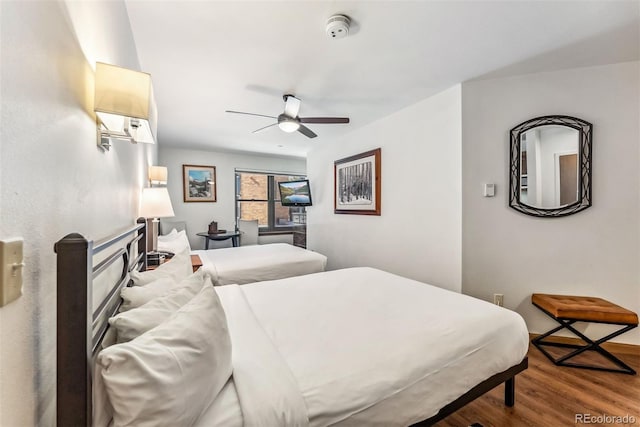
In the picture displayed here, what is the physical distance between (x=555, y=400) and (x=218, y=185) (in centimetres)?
573

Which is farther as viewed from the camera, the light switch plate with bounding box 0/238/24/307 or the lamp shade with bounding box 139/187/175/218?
the lamp shade with bounding box 139/187/175/218

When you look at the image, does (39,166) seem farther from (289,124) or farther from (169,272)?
(289,124)

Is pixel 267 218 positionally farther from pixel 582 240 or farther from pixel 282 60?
pixel 582 240

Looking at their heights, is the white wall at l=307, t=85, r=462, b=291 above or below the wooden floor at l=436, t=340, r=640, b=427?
above

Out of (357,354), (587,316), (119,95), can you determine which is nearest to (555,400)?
(587,316)

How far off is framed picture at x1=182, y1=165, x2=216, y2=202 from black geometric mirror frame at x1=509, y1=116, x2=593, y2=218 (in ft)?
16.8

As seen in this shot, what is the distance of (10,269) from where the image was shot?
514 mm

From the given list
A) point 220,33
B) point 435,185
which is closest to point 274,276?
point 435,185

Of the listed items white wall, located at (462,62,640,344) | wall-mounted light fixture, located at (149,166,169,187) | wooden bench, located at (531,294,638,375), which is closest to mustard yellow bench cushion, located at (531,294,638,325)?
wooden bench, located at (531,294,638,375)

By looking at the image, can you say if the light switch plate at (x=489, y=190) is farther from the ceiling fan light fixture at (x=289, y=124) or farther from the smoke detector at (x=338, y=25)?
the ceiling fan light fixture at (x=289, y=124)

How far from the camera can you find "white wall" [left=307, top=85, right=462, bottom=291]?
284 cm

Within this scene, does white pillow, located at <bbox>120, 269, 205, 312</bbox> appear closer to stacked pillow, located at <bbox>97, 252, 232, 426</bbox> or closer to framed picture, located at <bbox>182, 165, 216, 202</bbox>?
stacked pillow, located at <bbox>97, 252, 232, 426</bbox>

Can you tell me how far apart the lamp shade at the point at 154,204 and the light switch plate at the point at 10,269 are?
198 cm

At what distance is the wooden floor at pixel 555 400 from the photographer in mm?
1609
